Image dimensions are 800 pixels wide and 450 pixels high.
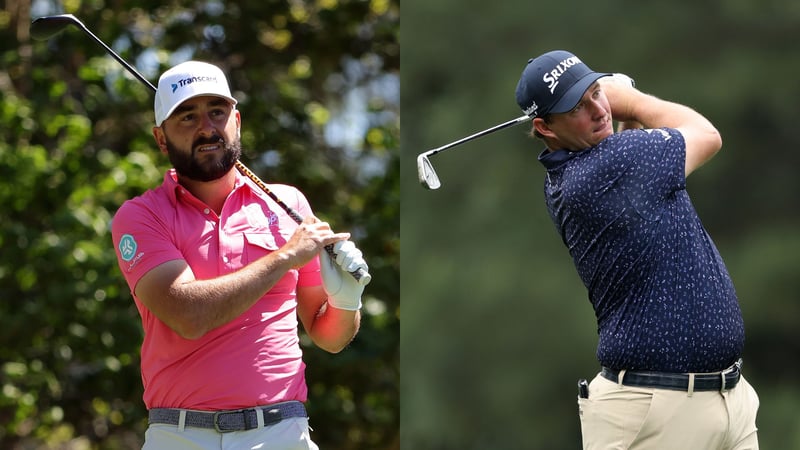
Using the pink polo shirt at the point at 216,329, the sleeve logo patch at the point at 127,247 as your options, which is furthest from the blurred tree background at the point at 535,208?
the sleeve logo patch at the point at 127,247

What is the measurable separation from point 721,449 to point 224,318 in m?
1.13

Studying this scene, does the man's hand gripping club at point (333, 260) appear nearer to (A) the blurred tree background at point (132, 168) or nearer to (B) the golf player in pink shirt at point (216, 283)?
(B) the golf player in pink shirt at point (216, 283)

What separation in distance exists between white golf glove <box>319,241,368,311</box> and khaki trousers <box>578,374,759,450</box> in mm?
617

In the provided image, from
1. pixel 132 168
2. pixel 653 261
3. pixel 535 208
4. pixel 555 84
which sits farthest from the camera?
pixel 132 168

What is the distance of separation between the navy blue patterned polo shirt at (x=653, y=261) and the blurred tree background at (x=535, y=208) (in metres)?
1.17

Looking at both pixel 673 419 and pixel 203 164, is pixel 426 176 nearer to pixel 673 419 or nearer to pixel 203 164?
pixel 203 164

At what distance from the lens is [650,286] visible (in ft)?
8.59

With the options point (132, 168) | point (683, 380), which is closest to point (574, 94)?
point (683, 380)

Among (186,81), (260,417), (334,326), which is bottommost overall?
(260,417)

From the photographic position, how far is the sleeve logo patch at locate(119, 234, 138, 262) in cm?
274

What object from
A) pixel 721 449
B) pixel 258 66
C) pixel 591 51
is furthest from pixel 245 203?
pixel 258 66

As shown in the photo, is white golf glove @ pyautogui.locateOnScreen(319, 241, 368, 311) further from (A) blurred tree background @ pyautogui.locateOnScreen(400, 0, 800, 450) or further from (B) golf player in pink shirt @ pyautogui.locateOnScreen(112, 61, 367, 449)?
(A) blurred tree background @ pyautogui.locateOnScreen(400, 0, 800, 450)

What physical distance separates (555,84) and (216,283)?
0.87m

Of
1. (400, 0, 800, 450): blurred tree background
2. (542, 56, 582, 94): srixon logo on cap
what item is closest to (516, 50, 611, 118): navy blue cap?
(542, 56, 582, 94): srixon logo on cap
